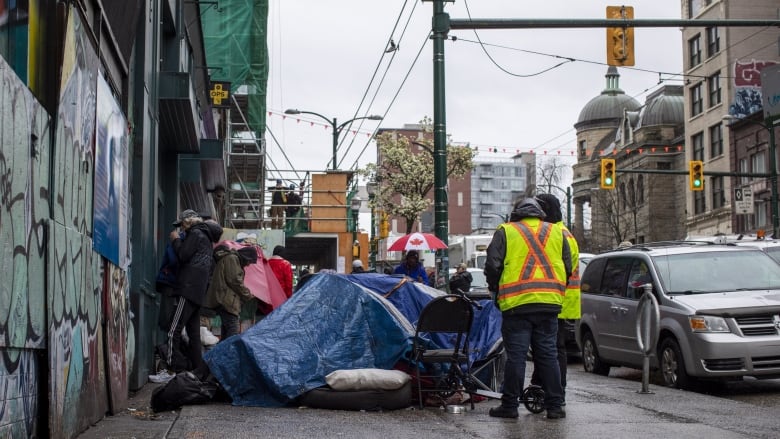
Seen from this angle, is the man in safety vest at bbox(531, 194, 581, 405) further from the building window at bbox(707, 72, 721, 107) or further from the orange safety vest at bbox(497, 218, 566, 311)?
the building window at bbox(707, 72, 721, 107)

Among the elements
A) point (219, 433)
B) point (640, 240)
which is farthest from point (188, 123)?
point (640, 240)

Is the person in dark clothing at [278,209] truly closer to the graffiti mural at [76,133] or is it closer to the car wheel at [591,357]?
the car wheel at [591,357]

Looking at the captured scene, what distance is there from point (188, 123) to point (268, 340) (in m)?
5.21

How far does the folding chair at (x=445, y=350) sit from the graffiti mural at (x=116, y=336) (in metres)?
2.48

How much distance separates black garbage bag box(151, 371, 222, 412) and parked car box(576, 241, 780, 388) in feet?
18.1

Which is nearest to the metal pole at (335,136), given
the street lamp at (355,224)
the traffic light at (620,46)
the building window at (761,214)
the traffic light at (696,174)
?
the street lamp at (355,224)

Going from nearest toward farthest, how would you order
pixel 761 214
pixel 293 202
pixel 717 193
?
pixel 293 202
pixel 761 214
pixel 717 193

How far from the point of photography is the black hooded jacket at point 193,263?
11148 mm

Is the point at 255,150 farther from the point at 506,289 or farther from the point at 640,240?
the point at 640,240

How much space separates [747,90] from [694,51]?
317 inches

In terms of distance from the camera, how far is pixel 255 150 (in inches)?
1412

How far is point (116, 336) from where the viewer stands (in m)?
8.71

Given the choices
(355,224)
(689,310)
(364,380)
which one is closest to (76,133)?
(364,380)

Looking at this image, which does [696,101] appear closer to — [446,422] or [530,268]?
[530,268]
